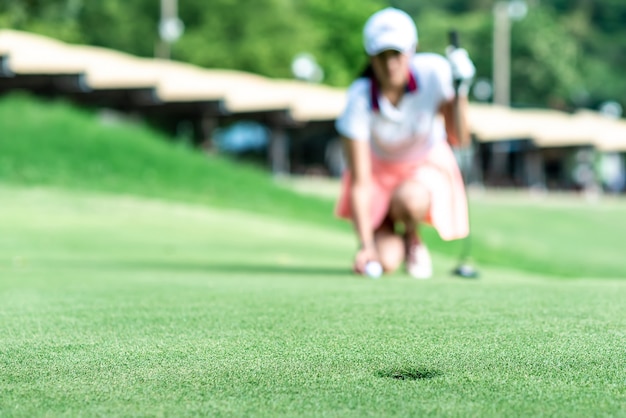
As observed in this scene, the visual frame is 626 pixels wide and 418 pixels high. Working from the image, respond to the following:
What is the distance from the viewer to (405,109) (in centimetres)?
692

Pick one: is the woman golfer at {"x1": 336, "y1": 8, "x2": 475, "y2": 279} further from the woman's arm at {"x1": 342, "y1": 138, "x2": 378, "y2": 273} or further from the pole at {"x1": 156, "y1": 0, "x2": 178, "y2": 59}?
the pole at {"x1": 156, "y1": 0, "x2": 178, "y2": 59}

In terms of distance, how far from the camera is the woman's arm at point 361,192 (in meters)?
6.93

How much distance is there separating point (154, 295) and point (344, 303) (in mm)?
1044

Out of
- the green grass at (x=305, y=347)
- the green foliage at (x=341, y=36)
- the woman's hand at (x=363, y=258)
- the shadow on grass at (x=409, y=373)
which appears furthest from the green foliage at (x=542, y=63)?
the shadow on grass at (x=409, y=373)

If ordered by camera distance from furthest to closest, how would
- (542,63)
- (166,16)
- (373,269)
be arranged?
(542,63), (166,16), (373,269)

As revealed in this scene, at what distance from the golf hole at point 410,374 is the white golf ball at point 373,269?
11.7 ft

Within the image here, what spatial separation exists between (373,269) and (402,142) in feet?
3.01

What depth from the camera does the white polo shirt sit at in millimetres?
6828

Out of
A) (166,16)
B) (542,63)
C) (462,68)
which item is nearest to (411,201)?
(462,68)

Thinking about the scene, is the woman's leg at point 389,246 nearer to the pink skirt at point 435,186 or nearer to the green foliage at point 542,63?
the pink skirt at point 435,186

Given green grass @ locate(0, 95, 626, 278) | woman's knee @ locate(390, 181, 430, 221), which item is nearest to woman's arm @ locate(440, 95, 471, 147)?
woman's knee @ locate(390, 181, 430, 221)

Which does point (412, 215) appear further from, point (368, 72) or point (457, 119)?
point (368, 72)

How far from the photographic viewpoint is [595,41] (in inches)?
3017

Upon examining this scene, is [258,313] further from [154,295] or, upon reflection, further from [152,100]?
[152,100]
